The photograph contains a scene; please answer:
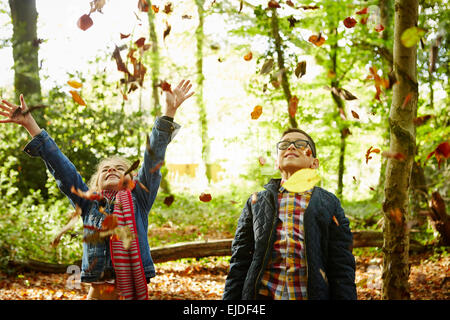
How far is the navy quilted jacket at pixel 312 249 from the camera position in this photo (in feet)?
6.41

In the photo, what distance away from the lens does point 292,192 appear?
221 centimetres

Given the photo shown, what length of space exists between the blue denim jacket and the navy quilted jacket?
2.04 feet

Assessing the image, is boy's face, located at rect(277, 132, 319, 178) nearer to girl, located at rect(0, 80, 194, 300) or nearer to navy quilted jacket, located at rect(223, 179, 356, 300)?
navy quilted jacket, located at rect(223, 179, 356, 300)

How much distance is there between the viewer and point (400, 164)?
3053mm

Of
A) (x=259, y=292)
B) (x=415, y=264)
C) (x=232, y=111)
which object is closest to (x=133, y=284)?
(x=259, y=292)

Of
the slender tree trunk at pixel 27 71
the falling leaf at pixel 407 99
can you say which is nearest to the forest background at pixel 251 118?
the slender tree trunk at pixel 27 71

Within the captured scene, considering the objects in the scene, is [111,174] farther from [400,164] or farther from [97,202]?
[400,164]

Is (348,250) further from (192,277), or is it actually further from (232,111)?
(232,111)

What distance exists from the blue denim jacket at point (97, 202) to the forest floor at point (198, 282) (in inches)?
100

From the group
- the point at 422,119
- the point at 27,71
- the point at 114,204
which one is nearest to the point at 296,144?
the point at 422,119

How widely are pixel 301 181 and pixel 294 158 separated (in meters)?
0.16

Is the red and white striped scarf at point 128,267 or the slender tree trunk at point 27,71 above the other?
the slender tree trunk at point 27,71

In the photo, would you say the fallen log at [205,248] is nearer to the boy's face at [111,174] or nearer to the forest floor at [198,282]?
the forest floor at [198,282]

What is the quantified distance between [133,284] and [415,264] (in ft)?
16.0
